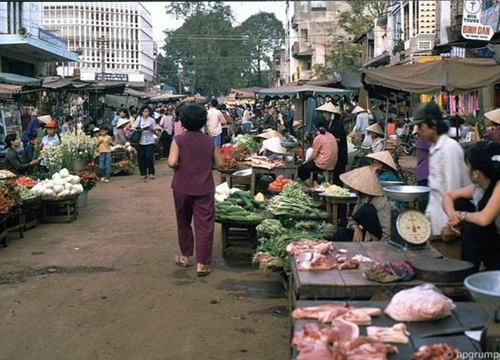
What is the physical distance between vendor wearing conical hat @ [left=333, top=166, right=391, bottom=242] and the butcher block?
2226mm

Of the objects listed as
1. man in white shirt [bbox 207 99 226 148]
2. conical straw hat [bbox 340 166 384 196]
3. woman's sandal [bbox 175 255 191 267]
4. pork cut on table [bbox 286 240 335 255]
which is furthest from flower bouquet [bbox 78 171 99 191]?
pork cut on table [bbox 286 240 335 255]

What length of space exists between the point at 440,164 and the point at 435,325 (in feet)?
7.01

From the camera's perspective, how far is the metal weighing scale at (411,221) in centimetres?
492

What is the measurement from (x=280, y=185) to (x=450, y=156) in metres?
5.02

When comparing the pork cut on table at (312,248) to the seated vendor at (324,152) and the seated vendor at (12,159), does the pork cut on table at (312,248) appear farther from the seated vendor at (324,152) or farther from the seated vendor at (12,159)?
the seated vendor at (12,159)

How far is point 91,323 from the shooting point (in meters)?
5.99

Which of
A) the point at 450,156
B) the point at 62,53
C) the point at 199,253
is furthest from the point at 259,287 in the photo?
the point at 62,53

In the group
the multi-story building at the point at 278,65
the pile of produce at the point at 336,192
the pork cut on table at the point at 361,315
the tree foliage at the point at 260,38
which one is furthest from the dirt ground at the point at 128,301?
the multi-story building at the point at 278,65

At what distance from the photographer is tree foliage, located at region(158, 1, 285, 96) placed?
86.3 metres

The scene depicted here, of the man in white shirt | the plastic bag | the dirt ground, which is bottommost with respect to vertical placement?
the dirt ground

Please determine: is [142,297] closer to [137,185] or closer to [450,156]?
[450,156]

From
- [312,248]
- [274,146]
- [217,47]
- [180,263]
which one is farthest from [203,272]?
[217,47]

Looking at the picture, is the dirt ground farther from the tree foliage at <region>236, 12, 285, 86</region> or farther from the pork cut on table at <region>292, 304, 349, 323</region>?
the tree foliage at <region>236, 12, 285, 86</region>

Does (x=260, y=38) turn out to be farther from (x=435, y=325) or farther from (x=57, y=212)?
(x=435, y=325)
